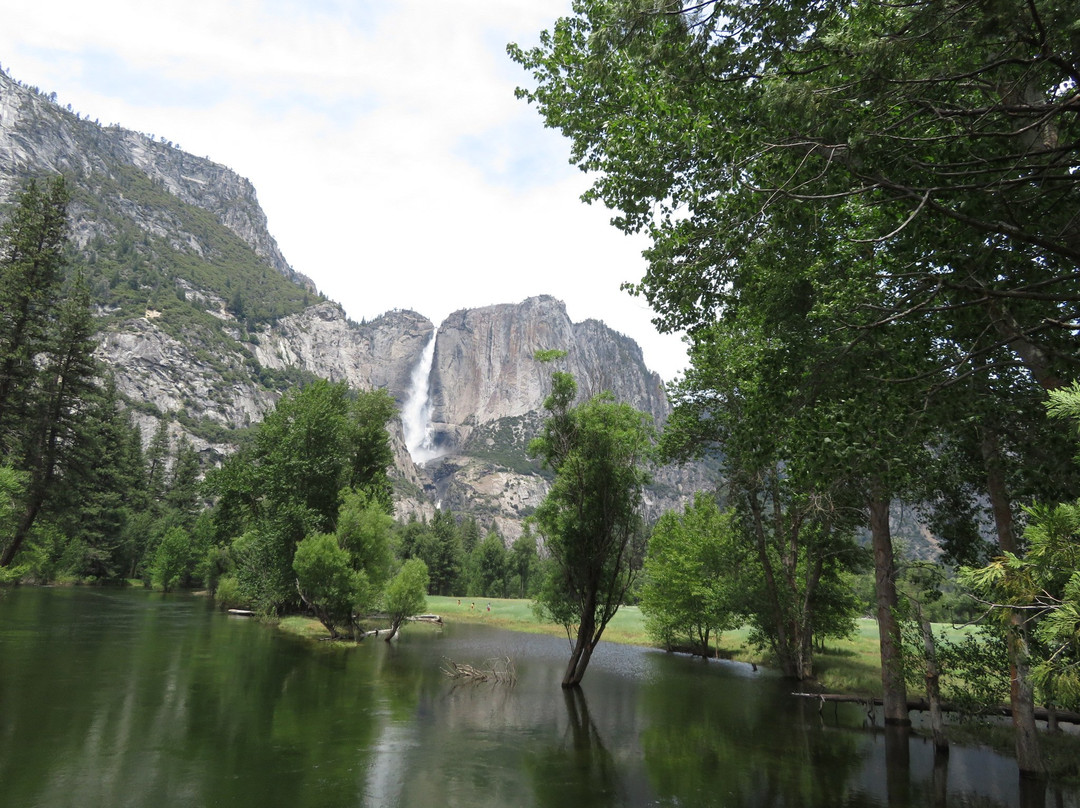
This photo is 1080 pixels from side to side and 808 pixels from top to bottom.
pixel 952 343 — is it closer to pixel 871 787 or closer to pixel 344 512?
pixel 871 787

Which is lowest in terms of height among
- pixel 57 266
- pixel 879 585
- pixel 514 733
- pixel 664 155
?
pixel 514 733

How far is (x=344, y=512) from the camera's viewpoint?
122ft

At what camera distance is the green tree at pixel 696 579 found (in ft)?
119

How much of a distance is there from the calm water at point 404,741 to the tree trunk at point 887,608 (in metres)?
1.10

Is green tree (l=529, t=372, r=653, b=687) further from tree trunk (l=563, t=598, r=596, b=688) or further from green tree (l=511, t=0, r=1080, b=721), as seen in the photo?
green tree (l=511, t=0, r=1080, b=721)

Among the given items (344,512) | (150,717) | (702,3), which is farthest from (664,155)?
(344,512)

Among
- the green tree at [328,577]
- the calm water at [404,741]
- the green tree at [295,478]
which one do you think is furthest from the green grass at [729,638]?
the green tree at [295,478]

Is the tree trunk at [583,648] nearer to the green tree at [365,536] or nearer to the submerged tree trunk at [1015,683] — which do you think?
the submerged tree trunk at [1015,683]

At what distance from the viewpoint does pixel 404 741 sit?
1529cm

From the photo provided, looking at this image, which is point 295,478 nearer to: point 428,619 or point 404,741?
point 428,619

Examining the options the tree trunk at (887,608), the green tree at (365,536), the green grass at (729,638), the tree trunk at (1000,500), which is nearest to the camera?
the tree trunk at (1000,500)

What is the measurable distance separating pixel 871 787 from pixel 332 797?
480 inches

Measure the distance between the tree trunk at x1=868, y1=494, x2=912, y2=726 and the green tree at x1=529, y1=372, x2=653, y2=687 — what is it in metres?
9.04

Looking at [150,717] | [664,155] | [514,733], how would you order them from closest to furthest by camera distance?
[664,155] → [150,717] → [514,733]
